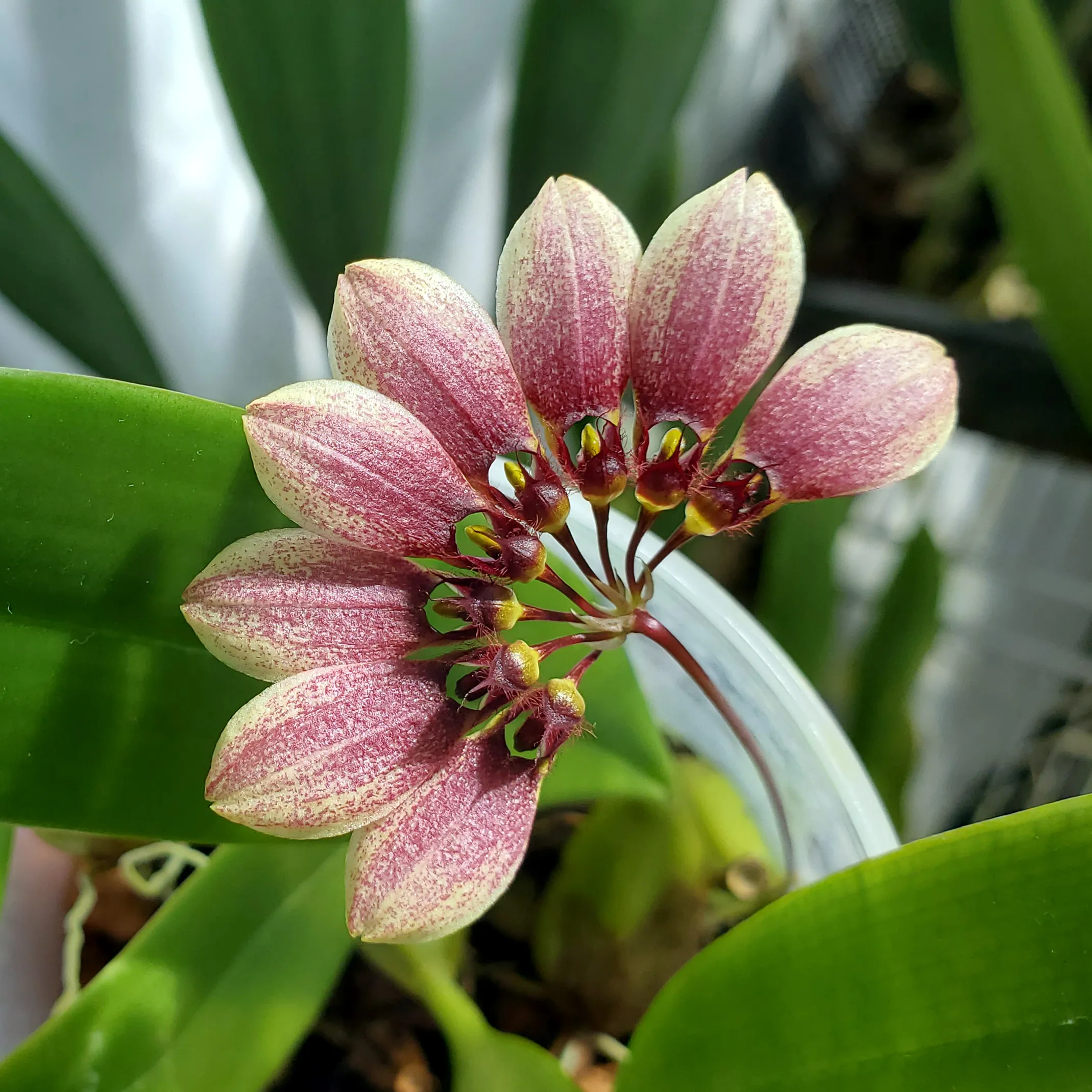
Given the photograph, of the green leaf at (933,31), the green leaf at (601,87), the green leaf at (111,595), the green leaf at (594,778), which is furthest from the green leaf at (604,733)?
the green leaf at (933,31)

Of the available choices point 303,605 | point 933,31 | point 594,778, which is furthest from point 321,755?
point 933,31

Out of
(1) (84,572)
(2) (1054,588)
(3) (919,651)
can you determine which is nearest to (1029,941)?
(1) (84,572)

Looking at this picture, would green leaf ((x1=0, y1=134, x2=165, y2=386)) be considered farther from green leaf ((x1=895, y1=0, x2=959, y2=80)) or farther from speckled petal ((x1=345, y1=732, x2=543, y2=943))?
green leaf ((x1=895, y1=0, x2=959, y2=80))

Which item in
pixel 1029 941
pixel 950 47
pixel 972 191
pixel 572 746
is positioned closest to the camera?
pixel 1029 941

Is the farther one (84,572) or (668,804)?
(668,804)

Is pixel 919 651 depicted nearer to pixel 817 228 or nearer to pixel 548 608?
pixel 548 608
